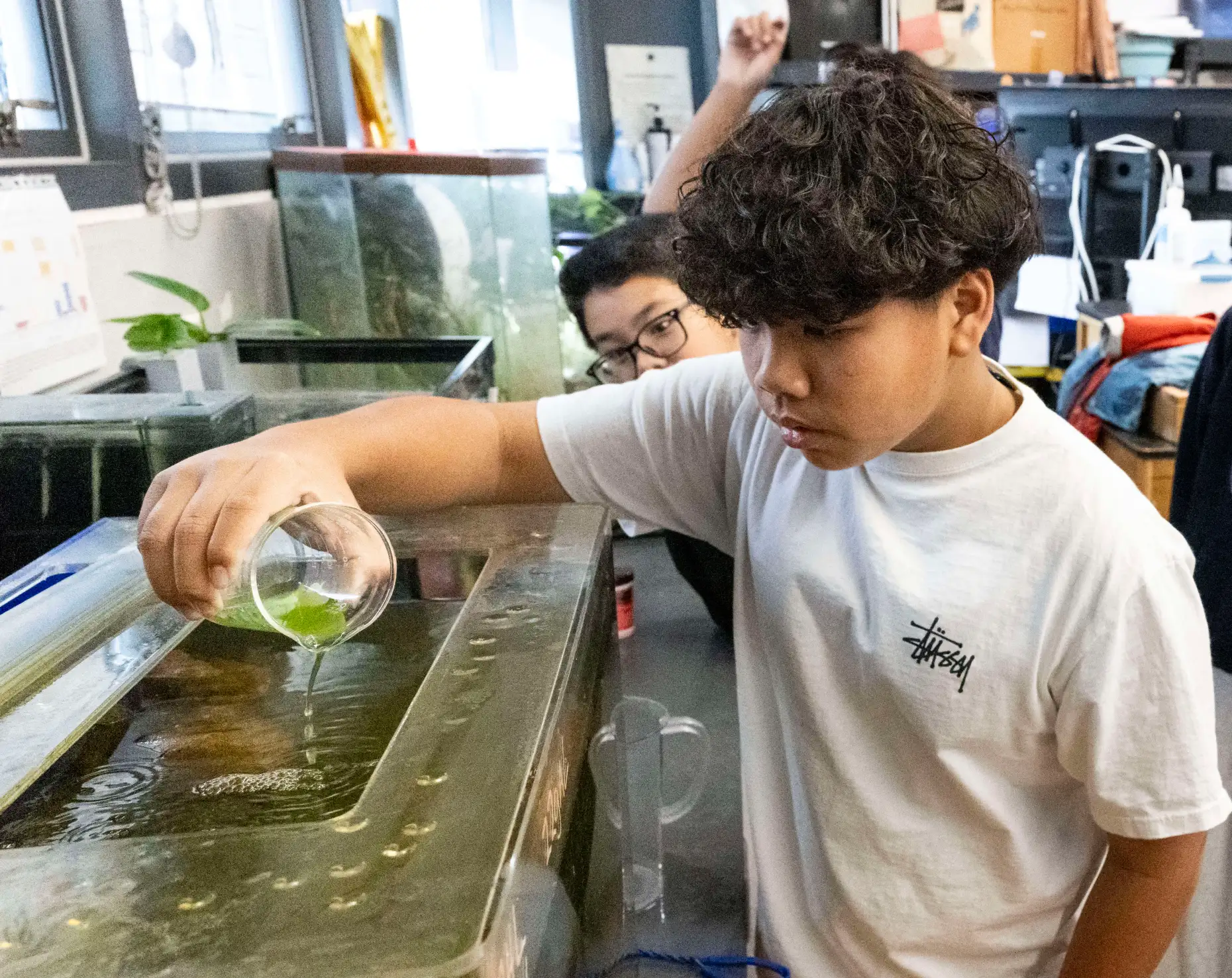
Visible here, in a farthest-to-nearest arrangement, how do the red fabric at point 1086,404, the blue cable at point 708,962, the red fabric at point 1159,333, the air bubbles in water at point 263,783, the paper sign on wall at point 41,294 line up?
the red fabric at point 1086,404 → the red fabric at point 1159,333 → the paper sign on wall at point 41,294 → the blue cable at point 708,962 → the air bubbles in water at point 263,783

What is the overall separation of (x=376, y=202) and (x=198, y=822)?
1472 millimetres

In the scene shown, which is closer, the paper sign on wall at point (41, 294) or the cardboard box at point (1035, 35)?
the paper sign on wall at point (41, 294)

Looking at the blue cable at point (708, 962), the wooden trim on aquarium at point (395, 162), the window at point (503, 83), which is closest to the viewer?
the blue cable at point (708, 962)

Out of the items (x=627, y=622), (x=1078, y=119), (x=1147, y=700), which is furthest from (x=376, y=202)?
(x=1078, y=119)

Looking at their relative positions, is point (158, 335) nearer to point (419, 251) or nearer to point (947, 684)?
point (419, 251)

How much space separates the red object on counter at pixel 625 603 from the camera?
5.20 ft

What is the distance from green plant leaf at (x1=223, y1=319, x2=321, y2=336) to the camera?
146cm

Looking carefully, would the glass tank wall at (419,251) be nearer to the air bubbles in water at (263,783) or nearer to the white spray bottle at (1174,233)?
the air bubbles in water at (263,783)

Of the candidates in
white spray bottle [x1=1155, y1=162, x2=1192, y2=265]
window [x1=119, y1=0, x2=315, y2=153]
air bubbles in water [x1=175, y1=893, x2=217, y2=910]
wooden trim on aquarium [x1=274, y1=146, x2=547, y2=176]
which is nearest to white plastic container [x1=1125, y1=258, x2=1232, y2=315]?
white spray bottle [x1=1155, y1=162, x2=1192, y2=265]

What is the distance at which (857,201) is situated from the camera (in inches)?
24.7

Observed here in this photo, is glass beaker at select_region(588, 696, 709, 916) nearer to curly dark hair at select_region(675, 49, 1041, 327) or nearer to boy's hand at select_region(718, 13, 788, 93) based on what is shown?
curly dark hair at select_region(675, 49, 1041, 327)

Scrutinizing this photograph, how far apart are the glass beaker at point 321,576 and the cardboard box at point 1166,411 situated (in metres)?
2.20

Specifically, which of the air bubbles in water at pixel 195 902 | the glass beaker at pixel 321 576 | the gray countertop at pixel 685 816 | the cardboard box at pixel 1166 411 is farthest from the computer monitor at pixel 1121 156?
the air bubbles in water at pixel 195 902

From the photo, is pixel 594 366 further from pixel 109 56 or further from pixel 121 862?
pixel 121 862
